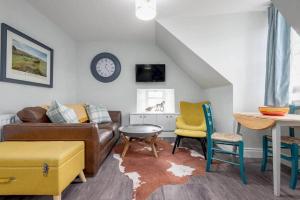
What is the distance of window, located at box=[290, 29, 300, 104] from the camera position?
2.39 metres

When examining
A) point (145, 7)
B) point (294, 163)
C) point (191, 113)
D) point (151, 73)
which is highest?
point (145, 7)

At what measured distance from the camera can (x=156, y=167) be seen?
2.25 m

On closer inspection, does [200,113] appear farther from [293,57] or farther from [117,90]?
[117,90]

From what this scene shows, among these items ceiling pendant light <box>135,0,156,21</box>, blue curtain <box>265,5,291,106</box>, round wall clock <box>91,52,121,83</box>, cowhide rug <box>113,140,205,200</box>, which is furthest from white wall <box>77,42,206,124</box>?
ceiling pendant light <box>135,0,156,21</box>

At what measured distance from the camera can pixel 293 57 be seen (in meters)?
2.50

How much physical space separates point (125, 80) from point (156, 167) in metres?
2.44

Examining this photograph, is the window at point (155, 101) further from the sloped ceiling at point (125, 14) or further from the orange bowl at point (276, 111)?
the orange bowl at point (276, 111)

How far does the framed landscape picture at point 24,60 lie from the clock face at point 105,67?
121 cm

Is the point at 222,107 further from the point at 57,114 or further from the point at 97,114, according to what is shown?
the point at 57,114

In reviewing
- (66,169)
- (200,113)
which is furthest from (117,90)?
(66,169)

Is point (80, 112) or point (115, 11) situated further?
point (80, 112)

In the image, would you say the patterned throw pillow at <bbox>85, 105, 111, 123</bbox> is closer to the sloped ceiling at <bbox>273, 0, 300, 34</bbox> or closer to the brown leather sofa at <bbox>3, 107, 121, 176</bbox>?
the brown leather sofa at <bbox>3, 107, 121, 176</bbox>

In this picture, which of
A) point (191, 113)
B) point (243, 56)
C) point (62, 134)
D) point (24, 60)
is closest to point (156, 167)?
point (62, 134)

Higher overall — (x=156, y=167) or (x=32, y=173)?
(x=32, y=173)
